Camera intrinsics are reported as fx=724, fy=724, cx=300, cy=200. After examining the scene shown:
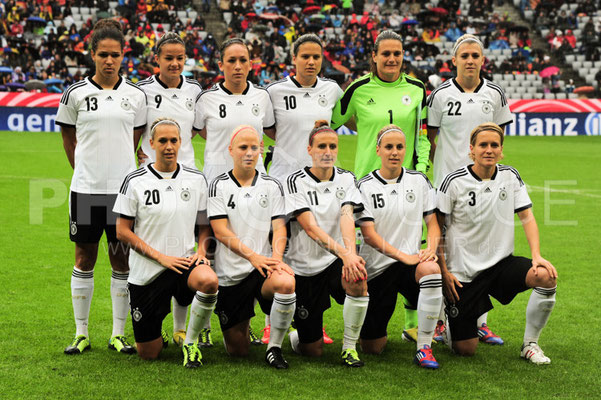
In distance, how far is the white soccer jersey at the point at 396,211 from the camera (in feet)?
16.5

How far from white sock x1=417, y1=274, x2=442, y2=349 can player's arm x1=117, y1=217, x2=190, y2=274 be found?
157 centimetres

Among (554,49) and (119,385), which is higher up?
(554,49)

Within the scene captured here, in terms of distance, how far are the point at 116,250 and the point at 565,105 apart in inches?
772

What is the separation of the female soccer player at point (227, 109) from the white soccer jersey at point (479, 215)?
143cm

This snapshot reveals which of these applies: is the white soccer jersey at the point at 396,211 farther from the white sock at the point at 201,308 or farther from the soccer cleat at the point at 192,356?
the soccer cleat at the point at 192,356

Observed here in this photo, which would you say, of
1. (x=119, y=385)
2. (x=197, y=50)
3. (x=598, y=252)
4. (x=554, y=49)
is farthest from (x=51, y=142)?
(x=554, y=49)

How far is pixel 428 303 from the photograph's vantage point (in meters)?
4.80

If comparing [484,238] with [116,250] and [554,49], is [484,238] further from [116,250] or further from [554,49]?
[554,49]

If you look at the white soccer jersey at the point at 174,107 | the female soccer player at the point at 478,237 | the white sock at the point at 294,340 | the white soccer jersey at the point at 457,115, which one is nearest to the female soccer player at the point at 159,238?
the white soccer jersey at the point at 174,107

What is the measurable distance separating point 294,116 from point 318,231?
1.11m

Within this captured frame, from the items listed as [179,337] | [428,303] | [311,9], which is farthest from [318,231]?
[311,9]

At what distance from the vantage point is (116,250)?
5.18 m

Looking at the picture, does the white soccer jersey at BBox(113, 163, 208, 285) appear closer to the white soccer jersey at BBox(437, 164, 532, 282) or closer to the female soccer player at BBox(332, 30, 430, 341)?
the female soccer player at BBox(332, 30, 430, 341)

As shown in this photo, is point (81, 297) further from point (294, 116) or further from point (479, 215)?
point (479, 215)
